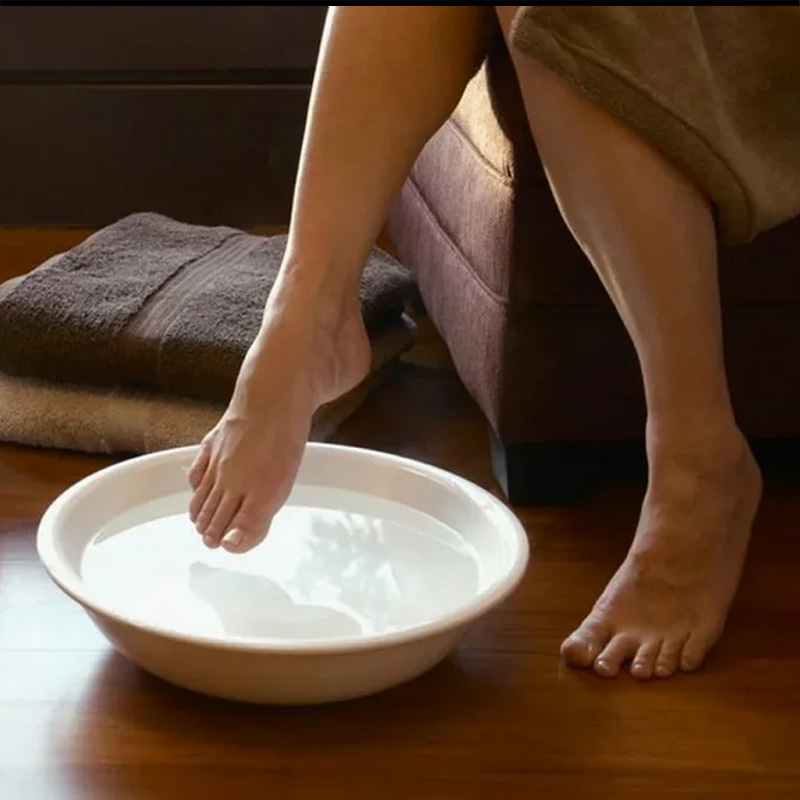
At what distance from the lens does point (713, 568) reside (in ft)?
3.36

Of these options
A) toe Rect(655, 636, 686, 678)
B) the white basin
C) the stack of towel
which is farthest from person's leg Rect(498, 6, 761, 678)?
the stack of towel

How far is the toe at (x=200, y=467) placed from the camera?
992 mm

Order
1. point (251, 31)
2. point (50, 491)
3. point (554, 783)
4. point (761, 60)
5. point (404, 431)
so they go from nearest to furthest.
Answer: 1. point (554, 783)
2. point (761, 60)
3. point (50, 491)
4. point (404, 431)
5. point (251, 31)

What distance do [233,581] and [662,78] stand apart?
47 centimetres

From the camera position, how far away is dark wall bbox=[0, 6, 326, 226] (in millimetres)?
2029

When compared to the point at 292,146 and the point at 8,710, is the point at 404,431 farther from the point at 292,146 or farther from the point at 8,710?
the point at 292,146

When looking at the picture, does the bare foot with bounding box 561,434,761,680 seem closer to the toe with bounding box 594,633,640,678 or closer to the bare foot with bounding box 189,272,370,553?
the toe with bounding box 594,633,640,678

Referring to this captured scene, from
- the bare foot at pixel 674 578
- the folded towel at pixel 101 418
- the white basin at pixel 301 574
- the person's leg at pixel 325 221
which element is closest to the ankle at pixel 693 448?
the bare foot at pixel 674 578

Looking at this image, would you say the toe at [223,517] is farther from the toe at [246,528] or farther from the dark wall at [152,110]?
the dark wall at [152,110]

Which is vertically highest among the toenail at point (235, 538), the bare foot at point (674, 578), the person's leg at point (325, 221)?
the person's leg at point (325, 221)

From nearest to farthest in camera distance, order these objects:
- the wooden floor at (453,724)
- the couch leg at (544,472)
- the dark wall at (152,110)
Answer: the wooden floor at (453,724) < the couch leg at (544,472) < the dark wall at (152,110)

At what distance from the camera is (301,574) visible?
103cm

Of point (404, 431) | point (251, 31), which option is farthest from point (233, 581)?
point (251, 31)

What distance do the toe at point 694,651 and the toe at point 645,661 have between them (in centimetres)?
2
